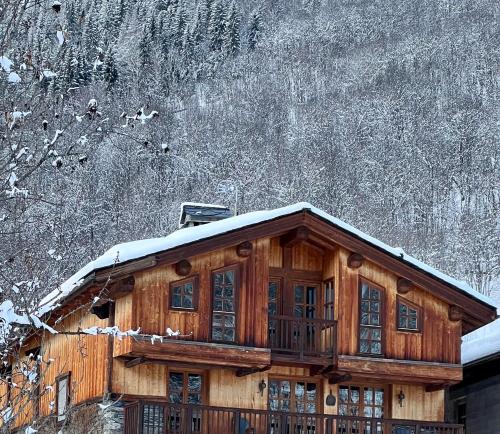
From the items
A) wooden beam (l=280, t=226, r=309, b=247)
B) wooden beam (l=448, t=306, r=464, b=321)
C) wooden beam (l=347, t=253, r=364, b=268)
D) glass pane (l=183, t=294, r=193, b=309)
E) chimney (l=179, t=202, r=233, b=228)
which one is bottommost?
glass pane (l=183, t=294, r=193, b=309)

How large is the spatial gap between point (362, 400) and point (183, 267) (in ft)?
15.3

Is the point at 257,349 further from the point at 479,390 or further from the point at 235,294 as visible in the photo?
the point at 479,390

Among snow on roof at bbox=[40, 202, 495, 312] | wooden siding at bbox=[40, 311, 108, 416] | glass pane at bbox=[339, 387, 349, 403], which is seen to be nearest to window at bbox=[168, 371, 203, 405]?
wooden siding at bbox=[40, 311, 108, 416]

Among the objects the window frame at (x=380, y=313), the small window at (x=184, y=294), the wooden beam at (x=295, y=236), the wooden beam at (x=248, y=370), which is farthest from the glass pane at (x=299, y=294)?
the small window at (x=184, y=294)

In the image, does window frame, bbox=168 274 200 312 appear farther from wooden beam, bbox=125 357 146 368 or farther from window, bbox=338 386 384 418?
window, bbox=338 386 384 418

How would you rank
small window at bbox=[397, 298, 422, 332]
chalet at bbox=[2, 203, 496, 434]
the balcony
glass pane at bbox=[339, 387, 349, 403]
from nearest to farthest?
1. the balcony
2. chalet at bbox=[2, 203, 496, 434]
3. small window at bbox=[397, 298, 422, 332]
4. glass pane at bbox=[339, 387, 349, 403]

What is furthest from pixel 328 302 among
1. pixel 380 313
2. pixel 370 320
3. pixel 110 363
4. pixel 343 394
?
pixel 110 363

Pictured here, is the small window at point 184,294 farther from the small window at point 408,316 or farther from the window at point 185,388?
the small window at point 408,316

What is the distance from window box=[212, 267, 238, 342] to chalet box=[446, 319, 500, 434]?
5.07 m

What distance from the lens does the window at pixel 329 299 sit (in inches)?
971

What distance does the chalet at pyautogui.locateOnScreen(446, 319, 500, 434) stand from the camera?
85.4 ft

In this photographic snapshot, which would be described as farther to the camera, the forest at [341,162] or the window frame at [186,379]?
the forest at [341,162]

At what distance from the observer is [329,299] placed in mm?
24875

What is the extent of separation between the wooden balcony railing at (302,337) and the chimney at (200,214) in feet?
11.5
